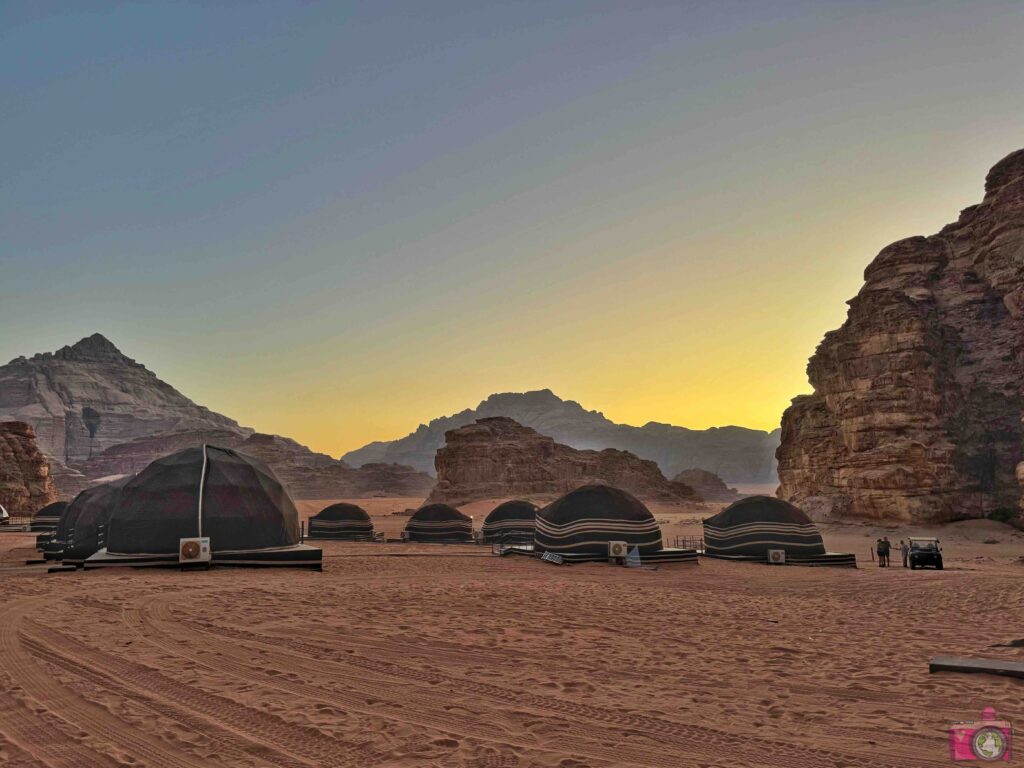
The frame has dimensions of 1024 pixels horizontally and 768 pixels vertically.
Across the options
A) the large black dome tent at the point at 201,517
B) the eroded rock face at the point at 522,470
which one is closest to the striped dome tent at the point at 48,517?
the large black dome tent at the point at 201,517

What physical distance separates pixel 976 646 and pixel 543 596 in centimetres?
835

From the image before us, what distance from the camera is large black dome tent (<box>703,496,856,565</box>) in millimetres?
27141

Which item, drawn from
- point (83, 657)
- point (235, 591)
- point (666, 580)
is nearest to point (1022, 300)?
point (666, 580)

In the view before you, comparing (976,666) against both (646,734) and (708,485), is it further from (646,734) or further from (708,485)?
(708,485)

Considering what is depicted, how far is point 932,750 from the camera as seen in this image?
5668 millimetres

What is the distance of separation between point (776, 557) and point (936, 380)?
1169 inches

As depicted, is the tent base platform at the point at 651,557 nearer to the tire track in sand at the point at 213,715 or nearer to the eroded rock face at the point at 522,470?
the tire track in sand at the point at 213,715

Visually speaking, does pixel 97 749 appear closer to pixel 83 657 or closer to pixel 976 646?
pixel 83 657

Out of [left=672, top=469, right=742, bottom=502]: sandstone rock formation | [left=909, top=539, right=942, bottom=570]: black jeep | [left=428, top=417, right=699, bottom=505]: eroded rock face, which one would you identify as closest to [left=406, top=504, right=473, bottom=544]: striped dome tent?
[left=909, top=539, right=942, bottom=570]: black jeep

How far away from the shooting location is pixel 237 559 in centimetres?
1972

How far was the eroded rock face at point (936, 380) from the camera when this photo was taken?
148 feet

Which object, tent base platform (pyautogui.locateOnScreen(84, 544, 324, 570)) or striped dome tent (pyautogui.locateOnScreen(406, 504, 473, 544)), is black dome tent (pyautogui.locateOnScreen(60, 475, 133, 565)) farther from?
striped dome tent (pyautogui.locateOnScreen(406, 504, 473, 544))

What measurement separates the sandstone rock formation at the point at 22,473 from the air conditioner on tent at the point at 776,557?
79501mm

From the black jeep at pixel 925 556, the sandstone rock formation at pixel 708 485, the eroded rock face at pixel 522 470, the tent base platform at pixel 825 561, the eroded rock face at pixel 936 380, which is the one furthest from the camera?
the sandstone rock formation at pixel 708 485
